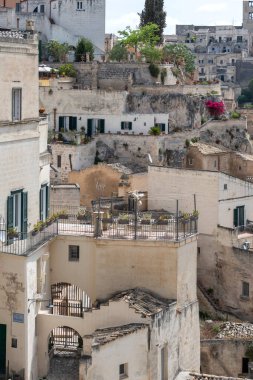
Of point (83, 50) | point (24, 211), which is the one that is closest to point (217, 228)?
point (24, 211)

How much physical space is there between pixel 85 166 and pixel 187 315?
28108 mm

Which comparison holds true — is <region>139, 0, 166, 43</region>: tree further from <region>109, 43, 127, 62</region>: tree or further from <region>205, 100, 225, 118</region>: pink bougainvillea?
<region>205, 100, 225, 118</region>: pink bougainvillea

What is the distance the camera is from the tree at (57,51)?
76312 mm

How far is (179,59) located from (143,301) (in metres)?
49.4

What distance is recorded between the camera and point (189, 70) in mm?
82250

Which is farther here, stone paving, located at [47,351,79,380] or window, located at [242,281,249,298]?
window, located at [242,281,249,298]

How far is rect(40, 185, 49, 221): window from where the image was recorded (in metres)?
37.7

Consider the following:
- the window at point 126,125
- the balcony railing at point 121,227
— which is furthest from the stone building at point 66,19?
the balcony railing at point 121,227

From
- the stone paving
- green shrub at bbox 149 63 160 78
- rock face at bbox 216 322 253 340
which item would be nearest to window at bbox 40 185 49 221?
the stone paving

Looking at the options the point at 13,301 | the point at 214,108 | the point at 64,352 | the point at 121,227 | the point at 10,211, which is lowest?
the point at 64,352

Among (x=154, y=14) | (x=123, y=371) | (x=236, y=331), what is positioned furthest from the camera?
(x=154, y=14)

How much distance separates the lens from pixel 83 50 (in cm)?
7750

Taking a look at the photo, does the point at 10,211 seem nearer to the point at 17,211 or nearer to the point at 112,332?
the point at 17,211

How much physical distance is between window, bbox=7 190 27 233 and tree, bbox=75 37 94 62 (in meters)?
42.4
